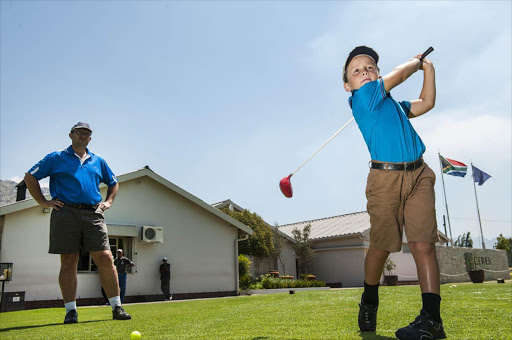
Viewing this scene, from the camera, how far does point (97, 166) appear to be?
4801mm

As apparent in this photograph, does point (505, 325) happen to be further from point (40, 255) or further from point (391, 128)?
point (40, 255)

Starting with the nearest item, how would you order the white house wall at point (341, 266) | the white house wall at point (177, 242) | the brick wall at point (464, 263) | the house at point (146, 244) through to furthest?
the house at point (146, 244) < the white house wall at point (177, 242) < the white house wall at point (341, 266) < the brick wall at point (464, 263)

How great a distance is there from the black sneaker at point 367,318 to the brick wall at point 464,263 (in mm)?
25284

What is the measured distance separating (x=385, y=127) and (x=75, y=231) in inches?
122

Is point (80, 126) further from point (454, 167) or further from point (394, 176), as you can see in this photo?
point (454, 167)

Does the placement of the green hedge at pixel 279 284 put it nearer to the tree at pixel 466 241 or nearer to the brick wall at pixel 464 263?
the brick wall at pixel 464 263

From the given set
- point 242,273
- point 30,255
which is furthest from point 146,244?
point 242,273

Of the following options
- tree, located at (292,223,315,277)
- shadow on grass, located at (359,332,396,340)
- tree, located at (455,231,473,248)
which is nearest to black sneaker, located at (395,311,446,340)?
shadow on grass, located at (359,332,396,340)

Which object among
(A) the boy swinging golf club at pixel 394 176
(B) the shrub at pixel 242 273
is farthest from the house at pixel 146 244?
(A) the boy swinging golf club at pixel 394 176

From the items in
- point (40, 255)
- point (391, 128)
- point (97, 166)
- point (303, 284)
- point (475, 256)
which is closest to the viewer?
point (391, 128)

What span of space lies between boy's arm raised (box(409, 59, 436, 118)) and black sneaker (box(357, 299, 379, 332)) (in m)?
1.34

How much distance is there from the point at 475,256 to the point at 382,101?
3298 centimetres

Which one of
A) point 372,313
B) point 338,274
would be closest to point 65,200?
point 372,313

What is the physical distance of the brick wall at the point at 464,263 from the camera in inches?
1121
